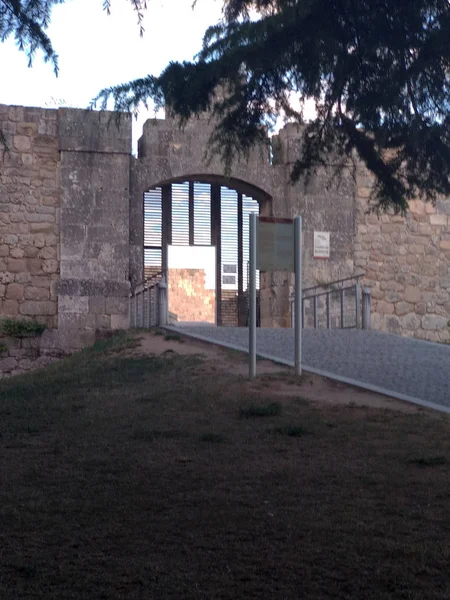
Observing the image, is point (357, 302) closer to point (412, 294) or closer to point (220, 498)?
point (412, 294)

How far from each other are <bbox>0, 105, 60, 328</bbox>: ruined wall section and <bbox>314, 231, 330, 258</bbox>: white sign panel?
Result: 190 inches

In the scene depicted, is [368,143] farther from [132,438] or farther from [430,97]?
[132,438]

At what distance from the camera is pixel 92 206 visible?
1633 centimetres

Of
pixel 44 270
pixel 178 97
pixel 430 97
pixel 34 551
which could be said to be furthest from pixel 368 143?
pixel 44 270

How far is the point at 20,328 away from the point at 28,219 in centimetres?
190

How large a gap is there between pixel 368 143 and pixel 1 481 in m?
4.89

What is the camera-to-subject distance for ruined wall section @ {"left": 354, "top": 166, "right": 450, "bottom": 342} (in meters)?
18.0

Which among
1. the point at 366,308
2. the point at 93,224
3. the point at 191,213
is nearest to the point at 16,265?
the point at 93,224

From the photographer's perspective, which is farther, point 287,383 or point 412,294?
point 412,294

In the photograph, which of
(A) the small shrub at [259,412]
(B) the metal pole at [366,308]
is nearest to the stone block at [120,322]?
(B) the metal pole at [366,308]

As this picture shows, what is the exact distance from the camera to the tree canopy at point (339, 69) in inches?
308

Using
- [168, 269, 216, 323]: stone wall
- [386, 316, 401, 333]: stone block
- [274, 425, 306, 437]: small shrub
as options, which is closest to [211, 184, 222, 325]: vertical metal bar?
[386, 316, 401, 333]: stone block

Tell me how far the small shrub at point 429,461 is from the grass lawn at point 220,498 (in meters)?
0.02

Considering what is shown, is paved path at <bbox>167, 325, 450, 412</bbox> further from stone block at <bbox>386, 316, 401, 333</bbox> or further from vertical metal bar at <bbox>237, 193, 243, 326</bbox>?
vertical metal bar at <bbox>237, 193, 243, 326</bbox>
